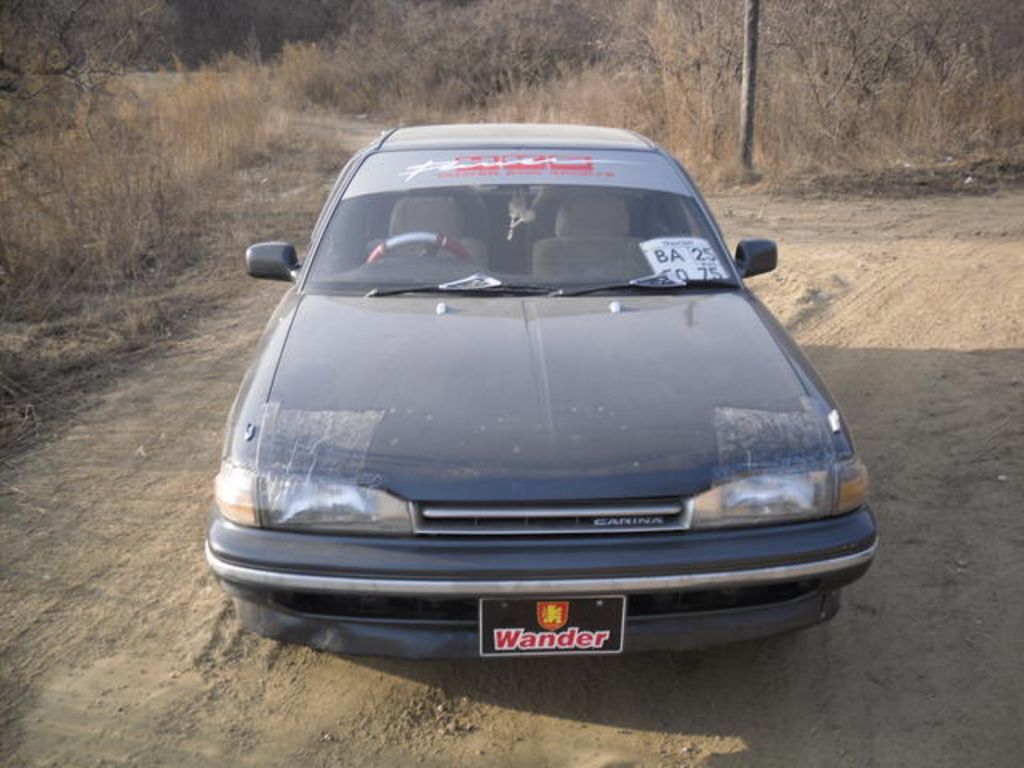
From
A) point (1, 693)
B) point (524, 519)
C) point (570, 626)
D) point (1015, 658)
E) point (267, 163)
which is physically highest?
point (524, 519)

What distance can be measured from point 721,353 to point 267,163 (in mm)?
11977

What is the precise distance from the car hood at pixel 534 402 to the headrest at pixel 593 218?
0.51 metres

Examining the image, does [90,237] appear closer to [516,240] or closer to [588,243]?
[516,240]

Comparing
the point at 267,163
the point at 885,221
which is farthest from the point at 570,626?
the point at 267,163

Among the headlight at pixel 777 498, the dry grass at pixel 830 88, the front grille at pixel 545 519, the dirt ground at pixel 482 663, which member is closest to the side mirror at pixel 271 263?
the dirt ground at pixel 482 663

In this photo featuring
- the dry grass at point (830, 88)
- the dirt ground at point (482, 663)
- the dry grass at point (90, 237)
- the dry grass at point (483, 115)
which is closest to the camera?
the dirt ground at point (482, 663)

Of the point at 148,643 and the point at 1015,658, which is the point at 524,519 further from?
the point at 1015,658

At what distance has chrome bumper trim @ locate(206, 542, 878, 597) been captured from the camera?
94.0 inches

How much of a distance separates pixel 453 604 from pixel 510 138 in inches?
97.5

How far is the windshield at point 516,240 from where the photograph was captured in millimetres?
3662

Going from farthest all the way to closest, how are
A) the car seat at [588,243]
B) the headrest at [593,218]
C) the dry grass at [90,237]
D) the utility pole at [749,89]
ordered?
the utility pole at [749,89]
the dry grass at [90,237]
the headrest at [593,218]
the car seat at [588,243]

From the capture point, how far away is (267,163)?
1384cm

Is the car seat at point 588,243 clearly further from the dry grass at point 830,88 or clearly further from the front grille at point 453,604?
the dry grass at point 830,88

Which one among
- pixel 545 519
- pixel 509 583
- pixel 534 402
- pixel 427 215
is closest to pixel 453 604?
pixel 509 583
